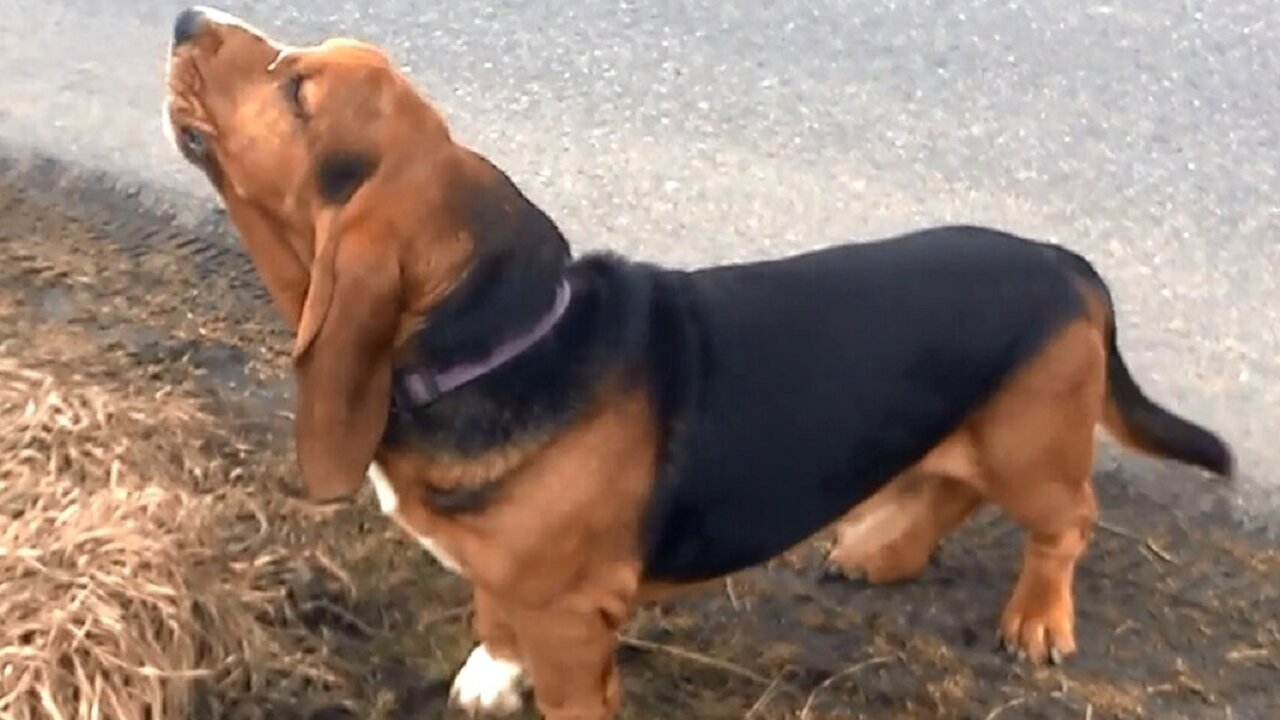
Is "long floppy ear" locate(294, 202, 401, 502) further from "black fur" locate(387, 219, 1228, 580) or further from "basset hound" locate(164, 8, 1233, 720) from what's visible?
"black fur" locate(387, 219, 1228, 580)

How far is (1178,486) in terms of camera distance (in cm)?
438

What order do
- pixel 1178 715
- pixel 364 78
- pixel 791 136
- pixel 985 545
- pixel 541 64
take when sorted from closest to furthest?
pixel 364 78 < pixel 1178 715 < pixel 985 545 < pixel 791 136 < pixel 541 64

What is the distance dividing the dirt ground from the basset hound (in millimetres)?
257

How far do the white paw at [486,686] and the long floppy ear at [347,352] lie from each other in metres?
0.82

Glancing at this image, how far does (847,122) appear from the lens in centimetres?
582

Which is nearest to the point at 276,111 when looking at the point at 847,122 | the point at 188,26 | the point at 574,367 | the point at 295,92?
the point at 295,92

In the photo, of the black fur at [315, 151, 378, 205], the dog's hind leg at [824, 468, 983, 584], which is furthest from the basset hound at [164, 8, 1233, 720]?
the dog's hind leg at [824, 468, 983, 584]

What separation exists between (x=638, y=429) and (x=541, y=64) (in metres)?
3.15

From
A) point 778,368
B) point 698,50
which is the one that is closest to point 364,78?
point 778,368

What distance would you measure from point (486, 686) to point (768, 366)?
938 millimetres

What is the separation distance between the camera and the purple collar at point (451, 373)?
3.03 m

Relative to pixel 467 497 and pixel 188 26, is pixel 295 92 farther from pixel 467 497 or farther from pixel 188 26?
pixel 467 497

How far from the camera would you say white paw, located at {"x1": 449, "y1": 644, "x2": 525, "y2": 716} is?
3.72 m

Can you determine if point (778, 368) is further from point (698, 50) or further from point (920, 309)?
point (698, 50)
